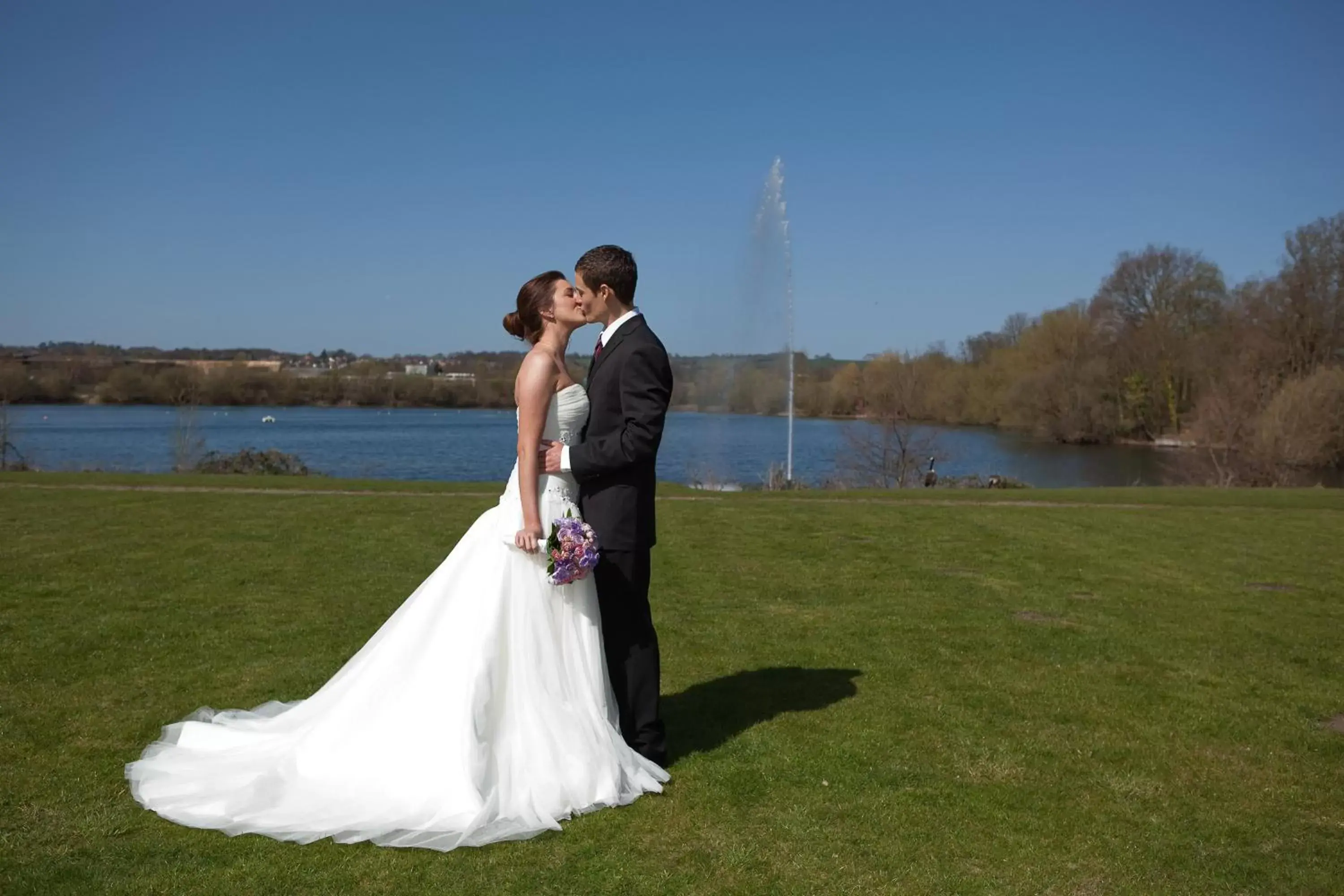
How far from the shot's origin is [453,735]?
472 cm

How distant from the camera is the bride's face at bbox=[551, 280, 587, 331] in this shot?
204 inches

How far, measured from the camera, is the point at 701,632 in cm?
856

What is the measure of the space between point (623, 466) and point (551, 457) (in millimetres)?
370

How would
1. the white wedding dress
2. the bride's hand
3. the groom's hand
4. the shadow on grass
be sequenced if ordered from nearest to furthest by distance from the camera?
the white wedding dress < the bride's hand < the groom's hand < the shadow on grass

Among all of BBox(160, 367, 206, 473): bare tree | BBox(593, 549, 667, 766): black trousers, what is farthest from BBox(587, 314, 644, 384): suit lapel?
BBox(160, 367, 206, 473): bare tree

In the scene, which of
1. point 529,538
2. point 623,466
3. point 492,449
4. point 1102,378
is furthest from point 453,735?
point 1102,378

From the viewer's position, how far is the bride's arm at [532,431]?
5.04 meters

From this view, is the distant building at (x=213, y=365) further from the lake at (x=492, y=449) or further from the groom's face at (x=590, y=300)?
the groom's face at (x=590, y=300)

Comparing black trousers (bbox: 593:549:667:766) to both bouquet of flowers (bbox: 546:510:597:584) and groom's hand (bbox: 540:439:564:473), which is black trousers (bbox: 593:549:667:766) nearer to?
bouquet of flowers (bbox: 546:510:597:584)

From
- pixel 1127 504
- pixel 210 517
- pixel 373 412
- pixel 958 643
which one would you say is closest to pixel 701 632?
pixel 958 643

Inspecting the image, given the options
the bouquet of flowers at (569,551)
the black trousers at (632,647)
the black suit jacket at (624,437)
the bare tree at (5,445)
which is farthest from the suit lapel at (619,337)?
the bare tree at (5,445)

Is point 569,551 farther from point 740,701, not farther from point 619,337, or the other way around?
point 740,701

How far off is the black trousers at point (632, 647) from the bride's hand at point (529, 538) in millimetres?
404

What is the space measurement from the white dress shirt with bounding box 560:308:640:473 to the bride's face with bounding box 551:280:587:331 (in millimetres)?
132
